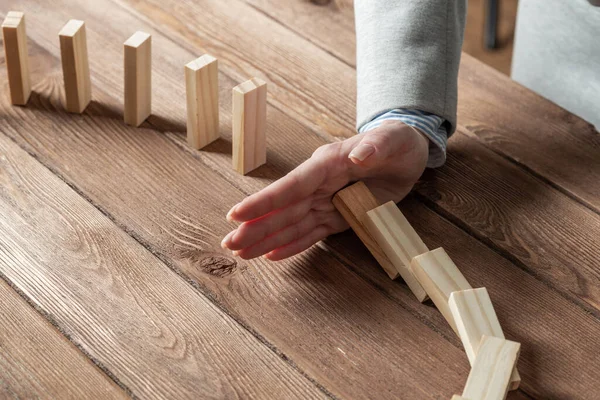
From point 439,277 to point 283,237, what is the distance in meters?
0.17

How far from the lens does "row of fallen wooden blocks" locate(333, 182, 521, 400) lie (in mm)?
739

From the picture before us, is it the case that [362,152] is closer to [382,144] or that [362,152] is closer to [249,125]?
[382,144]

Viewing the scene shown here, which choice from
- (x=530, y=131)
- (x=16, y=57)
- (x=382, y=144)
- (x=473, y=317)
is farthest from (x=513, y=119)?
(x=16, y=57)

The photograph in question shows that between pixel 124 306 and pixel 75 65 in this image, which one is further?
pixel 75 65

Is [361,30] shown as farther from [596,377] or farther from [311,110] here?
[596,377]

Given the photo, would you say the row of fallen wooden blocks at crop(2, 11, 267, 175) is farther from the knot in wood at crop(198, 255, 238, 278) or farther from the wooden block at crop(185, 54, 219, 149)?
the knot in wood at crop(198, 255, 238, 278)

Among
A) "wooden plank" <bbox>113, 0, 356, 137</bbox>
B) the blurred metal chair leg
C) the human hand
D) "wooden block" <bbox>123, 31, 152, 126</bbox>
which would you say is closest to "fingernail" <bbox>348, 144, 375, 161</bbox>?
the human hand

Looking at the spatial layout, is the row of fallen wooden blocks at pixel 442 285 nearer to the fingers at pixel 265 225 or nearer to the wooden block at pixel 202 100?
the fingers at pixel 265 225

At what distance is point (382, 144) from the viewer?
0.89 meters

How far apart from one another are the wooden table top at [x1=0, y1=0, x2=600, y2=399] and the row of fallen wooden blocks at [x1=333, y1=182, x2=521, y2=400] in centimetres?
2

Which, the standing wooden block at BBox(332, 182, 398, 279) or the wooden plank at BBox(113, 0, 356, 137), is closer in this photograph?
the standing wooden block at BBox(332, 182, 398, 279)

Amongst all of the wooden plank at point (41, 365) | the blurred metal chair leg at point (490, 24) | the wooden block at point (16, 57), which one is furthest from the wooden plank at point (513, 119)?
the blurred metal chair leg at point (490, 24)

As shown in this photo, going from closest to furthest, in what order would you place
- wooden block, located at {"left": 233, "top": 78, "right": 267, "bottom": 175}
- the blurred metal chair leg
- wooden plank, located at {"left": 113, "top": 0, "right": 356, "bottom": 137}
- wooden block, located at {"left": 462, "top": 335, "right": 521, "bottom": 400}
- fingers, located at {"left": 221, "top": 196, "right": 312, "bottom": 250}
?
1. wooden block, located at {"left": 462, "top": 335, "right": 521, "bottom": 400}
2. fingers, located at {"left": 221, "top": 196, "right": 312, "bottom": 250}
3. wooden block, located at {"left": 233, "top": 78, "right": 267, "bottom": 175}
4. wooden plank, located at {"left": 113, "top": 0, "right": 356, "bottom": 137}
5. the blurred metal chair leg

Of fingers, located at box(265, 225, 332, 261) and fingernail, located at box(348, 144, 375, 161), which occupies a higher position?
fingernail, located at box(348, 144, 375, 161)
